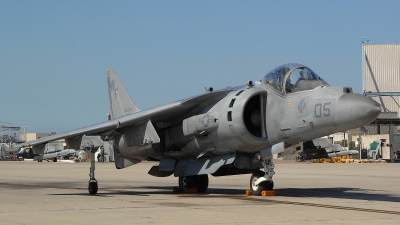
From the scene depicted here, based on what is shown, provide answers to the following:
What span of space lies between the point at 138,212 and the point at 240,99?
4752 millimetres

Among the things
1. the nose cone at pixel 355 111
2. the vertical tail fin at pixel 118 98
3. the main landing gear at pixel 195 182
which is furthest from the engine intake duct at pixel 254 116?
the vertical tail fin at pixel 118 98

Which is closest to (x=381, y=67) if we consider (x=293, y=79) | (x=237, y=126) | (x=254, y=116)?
(x=254, y=116)

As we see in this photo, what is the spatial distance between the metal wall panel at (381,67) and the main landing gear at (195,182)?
48661 mm

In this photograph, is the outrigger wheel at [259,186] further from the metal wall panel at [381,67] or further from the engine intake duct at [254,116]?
the metal wall panel at [381,67]

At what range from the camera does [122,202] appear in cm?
1375

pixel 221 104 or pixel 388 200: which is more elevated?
pixel 221 104

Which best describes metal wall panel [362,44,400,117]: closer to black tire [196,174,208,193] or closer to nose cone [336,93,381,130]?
black tire [196,174,208,193]

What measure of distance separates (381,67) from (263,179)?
168ft

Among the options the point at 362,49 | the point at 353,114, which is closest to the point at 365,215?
the point at 353,114

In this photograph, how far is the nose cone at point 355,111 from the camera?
41.3 ft

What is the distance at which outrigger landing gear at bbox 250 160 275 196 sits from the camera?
607 inches

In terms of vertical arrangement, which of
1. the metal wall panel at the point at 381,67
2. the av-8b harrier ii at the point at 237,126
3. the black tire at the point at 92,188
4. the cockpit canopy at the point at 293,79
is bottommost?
the black tire at the point at 92,188

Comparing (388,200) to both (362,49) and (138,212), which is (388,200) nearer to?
(138,212)

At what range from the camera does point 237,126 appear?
49.1ft
